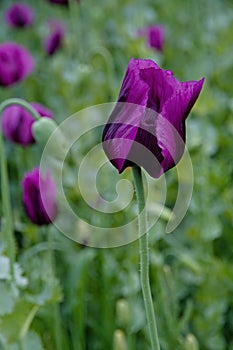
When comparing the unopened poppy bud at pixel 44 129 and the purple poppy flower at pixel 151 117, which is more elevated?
the purple poppy flower at pixel 151 117

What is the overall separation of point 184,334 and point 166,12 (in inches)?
53.1

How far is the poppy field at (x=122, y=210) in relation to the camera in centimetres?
59

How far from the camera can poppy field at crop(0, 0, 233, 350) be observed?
0.59 metres

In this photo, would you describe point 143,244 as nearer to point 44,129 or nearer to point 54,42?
point 44,129

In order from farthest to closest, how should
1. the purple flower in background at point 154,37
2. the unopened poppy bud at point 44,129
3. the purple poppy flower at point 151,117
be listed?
1. the purple flower in background at point 154,37
2. the unopened poppy bud at point 44,129
3. the purple poppy flower at point 151,117

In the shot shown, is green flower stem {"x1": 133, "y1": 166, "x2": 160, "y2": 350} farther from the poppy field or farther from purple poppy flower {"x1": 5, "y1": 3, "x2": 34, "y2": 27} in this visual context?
purple poppy flower {"x1": 5, "y1": 3, "x2": 34, "y2": 27}

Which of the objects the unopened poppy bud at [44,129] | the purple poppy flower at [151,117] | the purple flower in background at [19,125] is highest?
the purple poppy flower at [151,117]

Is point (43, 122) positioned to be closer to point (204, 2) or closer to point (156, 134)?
point (156, 134)

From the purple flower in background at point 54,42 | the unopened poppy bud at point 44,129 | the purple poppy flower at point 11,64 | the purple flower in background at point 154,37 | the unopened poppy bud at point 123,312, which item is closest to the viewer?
the unopened poppy bud at point 44,129

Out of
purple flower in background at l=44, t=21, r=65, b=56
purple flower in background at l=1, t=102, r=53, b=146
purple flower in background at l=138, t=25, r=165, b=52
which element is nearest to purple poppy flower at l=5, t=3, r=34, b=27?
purple flower in background at l=44, t=21, r=65, b=56

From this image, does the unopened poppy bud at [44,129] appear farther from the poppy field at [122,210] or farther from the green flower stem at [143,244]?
the green flower stem at [143,244]

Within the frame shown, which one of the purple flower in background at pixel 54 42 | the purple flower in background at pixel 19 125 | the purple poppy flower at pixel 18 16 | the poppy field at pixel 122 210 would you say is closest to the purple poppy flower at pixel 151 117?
the poppy field at pixel 122 210

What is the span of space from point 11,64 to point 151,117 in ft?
2.81

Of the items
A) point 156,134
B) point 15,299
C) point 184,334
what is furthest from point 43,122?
point 184,334
